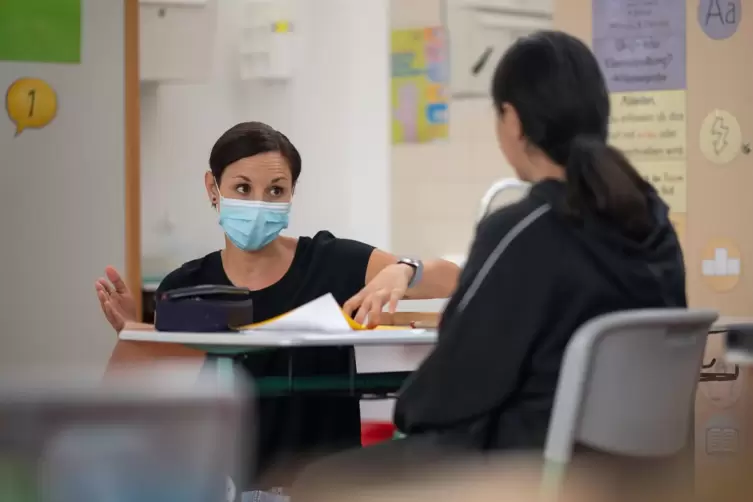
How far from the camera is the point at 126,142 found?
9.12ft

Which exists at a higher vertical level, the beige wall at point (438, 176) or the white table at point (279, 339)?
the beige wall at point (438, 176)

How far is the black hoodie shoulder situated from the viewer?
1.18m

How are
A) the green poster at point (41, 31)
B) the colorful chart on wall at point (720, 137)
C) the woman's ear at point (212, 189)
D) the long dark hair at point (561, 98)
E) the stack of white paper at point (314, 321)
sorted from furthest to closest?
the green poster at point (41, 31) → the colorful chart on wall at point (720, 137) → the woman's ear at point (212, 189) → the stack of white paper at point (314, 321) → the long dark hair at point (561, 98)

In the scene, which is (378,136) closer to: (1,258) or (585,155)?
(1,258)

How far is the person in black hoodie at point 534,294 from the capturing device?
3.87ft

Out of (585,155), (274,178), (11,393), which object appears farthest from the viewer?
(274,178)

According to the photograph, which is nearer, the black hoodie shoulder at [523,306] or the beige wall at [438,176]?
the black hoodie shoulder at [523,306]

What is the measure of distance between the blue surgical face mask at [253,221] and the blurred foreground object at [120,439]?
1650 mm

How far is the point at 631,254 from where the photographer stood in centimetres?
123

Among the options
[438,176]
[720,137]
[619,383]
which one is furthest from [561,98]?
[720,137]

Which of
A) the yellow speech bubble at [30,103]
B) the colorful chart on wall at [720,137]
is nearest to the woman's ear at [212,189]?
the yellow speech bubble at [30,103]

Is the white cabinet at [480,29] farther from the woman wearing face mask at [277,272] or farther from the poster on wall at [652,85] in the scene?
the woman wearing face mask at [277,272]

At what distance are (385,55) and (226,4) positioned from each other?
1.57 feet

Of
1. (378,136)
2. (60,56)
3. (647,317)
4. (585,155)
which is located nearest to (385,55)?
(378,136)
